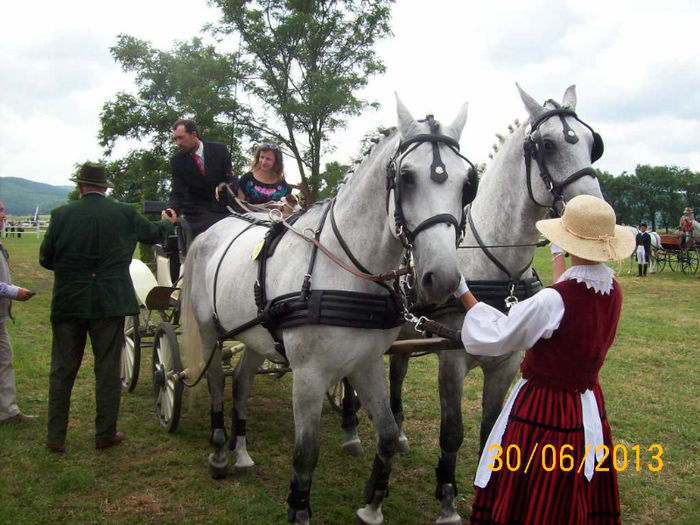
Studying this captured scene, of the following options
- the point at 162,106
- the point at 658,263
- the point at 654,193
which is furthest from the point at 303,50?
the point at 654,193

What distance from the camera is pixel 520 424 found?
2340 millimetres

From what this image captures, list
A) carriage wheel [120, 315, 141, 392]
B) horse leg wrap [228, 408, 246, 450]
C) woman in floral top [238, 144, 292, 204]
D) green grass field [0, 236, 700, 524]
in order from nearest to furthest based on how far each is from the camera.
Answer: green grass field [0, 236, 700, 524] → horse leg wrap [228, 408, 246, 450] → woman in floral top [238, 144, 292, 204] → carriage wheel [120, 315, 141, 392]

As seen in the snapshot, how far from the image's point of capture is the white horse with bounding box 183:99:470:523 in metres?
2.38

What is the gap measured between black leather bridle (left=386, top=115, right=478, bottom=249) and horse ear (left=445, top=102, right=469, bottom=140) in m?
0.11

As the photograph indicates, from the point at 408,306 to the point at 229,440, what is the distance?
94.7 inches

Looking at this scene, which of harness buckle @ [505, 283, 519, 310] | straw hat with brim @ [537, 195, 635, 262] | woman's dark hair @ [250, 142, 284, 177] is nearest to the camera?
straw hat with brim @ [537, 195, 635, 262]

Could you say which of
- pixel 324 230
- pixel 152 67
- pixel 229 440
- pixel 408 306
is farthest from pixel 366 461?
pixel 152 67

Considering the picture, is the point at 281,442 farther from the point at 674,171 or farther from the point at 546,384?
the point at 674,171

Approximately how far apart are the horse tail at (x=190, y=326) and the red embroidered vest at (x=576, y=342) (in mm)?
2928

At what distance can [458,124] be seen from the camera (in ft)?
8.96

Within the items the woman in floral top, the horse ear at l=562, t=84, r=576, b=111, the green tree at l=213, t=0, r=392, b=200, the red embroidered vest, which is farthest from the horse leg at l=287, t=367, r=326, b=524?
the green tree at l=213, t=0, r=392, b=200

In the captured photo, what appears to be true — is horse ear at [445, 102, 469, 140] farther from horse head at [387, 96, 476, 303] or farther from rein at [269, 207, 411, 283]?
rein at [269, 207, 411, 283]

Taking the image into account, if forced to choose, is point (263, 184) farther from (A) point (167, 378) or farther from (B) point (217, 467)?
(B) point (217, 467)

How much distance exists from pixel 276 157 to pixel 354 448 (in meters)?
2.65
